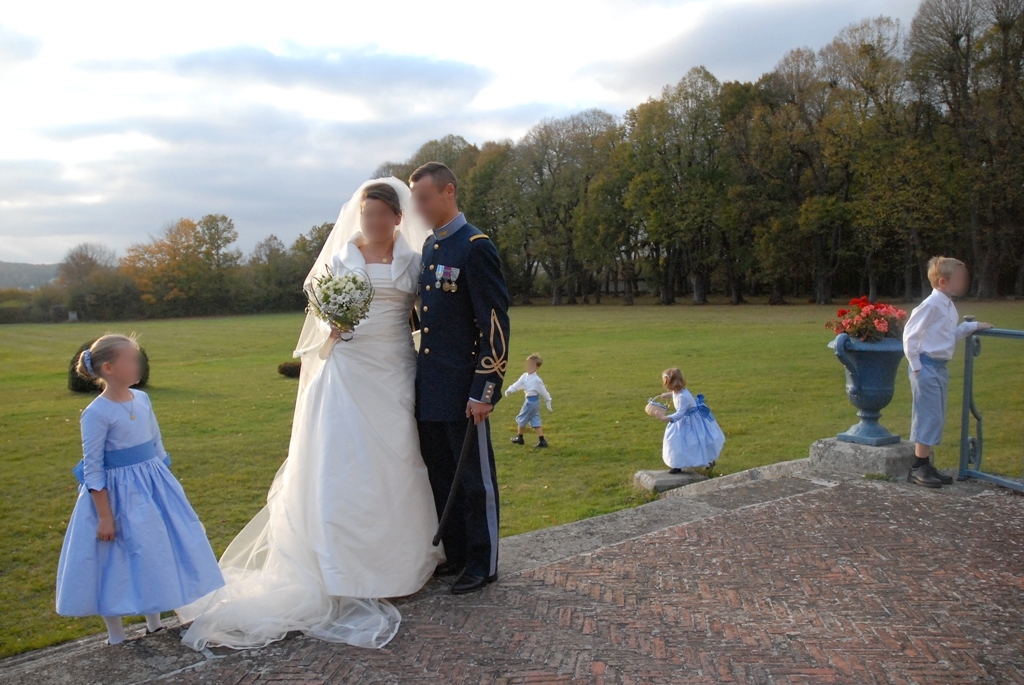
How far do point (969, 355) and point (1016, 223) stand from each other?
40333 mm

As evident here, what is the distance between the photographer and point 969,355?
6.29m

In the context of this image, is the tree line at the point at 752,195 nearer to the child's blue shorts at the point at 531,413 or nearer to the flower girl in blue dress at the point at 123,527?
the child's blue shorts at the point at 531,413

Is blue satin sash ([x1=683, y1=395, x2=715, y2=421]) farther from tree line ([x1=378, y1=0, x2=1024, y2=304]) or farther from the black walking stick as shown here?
tree line ([x1=378, y1=0, x2=1024, y2=304])

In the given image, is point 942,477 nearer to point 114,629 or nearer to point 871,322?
point 871,322

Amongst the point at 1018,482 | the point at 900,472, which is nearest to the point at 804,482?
the point at 900,472

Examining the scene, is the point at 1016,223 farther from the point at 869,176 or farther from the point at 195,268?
the point at 195,268

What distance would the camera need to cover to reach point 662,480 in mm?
7871

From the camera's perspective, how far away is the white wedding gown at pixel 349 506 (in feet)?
12.7

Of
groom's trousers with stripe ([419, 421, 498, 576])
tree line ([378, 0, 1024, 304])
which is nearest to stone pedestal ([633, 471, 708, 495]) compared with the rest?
groom's trousers with stripe ([419, 421, 498, 576])

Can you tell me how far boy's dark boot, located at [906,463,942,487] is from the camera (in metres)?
6.20

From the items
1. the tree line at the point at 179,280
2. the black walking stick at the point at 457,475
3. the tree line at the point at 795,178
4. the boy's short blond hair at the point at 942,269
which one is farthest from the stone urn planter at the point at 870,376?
the tree line at the point at 179,280

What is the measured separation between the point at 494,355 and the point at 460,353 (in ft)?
0.77

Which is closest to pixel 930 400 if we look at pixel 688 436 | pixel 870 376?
pixel 870 376

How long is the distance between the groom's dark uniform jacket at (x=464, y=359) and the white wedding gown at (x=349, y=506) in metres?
0.15
